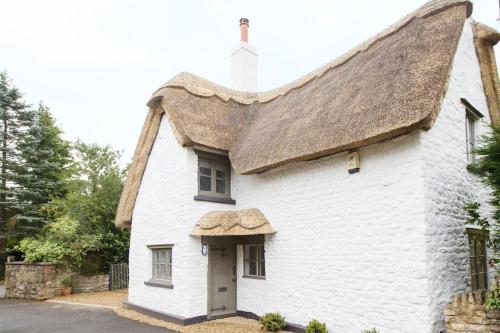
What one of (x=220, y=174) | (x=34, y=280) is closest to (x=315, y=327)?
(x=220, y=174)

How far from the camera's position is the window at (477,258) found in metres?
7.70

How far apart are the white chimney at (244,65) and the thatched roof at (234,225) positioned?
6.02 meters

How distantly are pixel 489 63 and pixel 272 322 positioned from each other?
26.8 feet

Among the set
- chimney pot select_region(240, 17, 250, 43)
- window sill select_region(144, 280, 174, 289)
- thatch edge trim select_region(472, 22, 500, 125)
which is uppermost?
chimney pot select_region(240, 17, 250, 43)

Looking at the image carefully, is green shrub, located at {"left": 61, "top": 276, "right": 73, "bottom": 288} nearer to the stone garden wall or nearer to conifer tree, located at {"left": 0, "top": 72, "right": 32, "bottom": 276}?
the stone garden wall

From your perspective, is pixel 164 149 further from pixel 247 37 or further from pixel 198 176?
pixel 247 37

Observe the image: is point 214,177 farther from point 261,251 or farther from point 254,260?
point 254,260

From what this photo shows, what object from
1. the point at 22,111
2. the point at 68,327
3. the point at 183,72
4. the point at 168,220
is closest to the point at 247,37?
the point at 183,72

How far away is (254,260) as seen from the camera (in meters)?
9.99

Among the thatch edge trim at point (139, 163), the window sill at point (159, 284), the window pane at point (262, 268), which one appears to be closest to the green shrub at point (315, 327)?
the window pane at point (262, 268)

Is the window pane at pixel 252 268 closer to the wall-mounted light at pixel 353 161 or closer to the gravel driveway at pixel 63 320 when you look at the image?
the gravel driveway at pixel 63 320

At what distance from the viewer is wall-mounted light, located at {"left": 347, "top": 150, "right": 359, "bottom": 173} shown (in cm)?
738

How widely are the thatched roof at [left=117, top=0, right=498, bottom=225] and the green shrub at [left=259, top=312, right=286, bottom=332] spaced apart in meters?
3.47

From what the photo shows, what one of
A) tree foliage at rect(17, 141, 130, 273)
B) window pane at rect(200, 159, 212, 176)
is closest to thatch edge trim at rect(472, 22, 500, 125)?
window pane at rect(200, 159, 212, 176)
